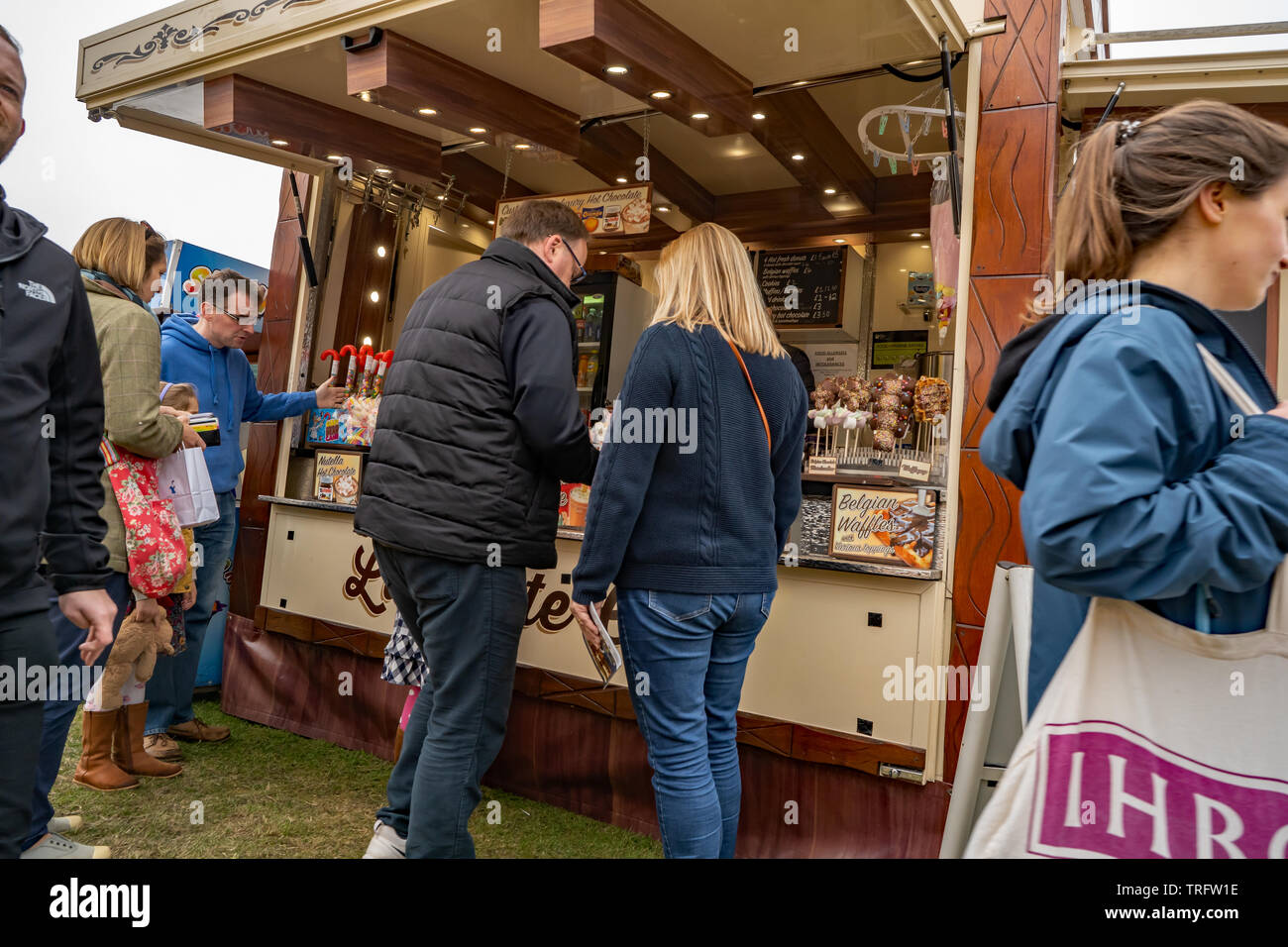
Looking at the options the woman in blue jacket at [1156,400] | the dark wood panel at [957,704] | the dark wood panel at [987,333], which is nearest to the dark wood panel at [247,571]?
the dark wood panel at [957,704]

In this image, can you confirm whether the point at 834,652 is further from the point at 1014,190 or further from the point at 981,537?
the point at 1014,190

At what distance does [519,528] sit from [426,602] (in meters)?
0.33

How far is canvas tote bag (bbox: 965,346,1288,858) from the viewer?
97 centimetres

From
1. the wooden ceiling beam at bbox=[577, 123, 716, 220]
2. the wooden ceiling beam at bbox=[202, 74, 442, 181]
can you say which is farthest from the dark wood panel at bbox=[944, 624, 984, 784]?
the wooden ceiling beam at bbox=[202, 74, 442, 181]

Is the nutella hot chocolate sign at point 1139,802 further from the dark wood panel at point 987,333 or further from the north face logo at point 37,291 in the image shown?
the dark wood panel at point 987,333

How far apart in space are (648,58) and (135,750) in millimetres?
3459

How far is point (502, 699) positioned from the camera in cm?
239

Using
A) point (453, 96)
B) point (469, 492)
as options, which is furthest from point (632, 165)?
point (469, 492)

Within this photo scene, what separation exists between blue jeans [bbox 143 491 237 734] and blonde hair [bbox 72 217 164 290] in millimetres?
1232

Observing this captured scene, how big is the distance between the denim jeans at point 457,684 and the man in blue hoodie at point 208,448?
79.3 inches

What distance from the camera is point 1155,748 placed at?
100 cm

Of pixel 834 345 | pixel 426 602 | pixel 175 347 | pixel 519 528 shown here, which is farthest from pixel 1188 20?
pixel 175 347

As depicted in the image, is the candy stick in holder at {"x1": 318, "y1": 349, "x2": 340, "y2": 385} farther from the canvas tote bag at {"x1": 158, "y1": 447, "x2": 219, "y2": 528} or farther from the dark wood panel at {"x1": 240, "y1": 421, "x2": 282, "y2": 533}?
the canvas tote bag at {"x1": 158, "y1": 447, "x2": 219, "y2": 528}
